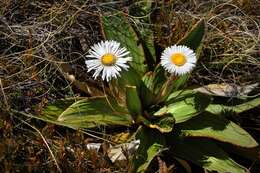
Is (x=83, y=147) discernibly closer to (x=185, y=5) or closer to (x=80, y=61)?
(x=80, y=61)

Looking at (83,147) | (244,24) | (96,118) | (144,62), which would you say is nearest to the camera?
(83,147)

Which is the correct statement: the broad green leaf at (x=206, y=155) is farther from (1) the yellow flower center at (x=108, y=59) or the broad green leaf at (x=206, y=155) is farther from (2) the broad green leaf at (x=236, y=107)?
(1) the yellow flower center at (x=108, y=59)

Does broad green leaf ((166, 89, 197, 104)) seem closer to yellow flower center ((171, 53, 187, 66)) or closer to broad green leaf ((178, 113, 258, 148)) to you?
broad green leaf ((178, 113, 258, 148))

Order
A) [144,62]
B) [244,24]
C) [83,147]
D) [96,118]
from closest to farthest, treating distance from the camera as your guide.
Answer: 1. [83,147]
2. [96,118]
3. [144,62]
4. [244,24]

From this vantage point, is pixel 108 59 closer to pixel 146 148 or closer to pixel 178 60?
pixel 178 60

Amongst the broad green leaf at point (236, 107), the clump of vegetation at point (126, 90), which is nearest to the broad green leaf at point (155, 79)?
the clump of vegetation at point (126, 90)

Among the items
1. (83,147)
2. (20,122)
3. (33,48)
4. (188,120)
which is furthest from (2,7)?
(188,120)
